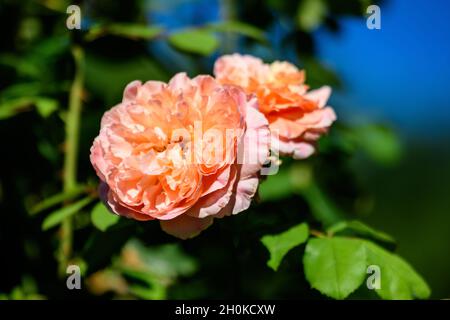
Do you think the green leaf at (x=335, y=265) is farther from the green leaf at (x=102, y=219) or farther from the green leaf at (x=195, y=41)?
the green leaf at (x=195, y=41)

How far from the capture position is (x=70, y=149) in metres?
1.10

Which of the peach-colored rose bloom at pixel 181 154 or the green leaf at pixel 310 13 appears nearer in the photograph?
the peach-colored rose bloom at pixel 181 154

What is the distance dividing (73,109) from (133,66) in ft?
0.95

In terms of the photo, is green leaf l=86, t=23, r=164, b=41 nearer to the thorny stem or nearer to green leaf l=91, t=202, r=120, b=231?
the thorny stem

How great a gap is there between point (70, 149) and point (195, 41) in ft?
1.06

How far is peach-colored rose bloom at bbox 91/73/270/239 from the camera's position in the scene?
2.22 ft

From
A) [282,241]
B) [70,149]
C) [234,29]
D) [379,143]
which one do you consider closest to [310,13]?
[234,29]

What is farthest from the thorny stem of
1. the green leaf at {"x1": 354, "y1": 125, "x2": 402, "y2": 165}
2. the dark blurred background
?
the green leaf at {"x1": 354, "y1": 125, "x2": 402, "y2": 165}

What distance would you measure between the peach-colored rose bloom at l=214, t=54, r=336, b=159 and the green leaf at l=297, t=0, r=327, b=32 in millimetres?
637

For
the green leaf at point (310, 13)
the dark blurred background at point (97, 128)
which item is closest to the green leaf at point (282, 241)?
the dark blurred background at point (97, 128)

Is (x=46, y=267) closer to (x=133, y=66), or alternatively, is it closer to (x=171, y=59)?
(x=133, y=66)

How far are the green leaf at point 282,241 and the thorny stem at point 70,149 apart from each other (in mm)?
452

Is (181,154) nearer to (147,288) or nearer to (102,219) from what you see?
(102,219)

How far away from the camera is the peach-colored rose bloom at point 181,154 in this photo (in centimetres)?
68
